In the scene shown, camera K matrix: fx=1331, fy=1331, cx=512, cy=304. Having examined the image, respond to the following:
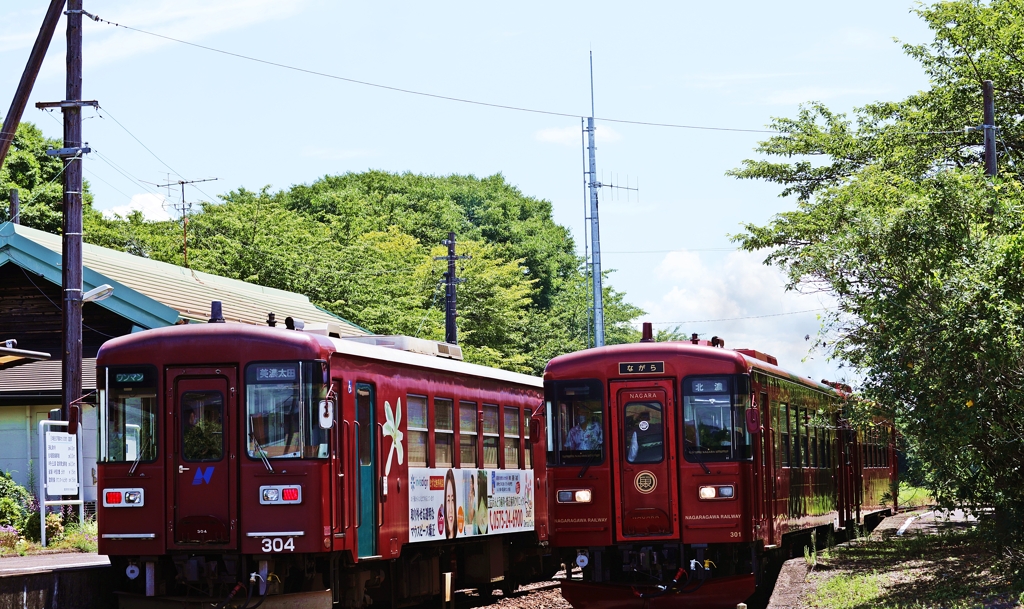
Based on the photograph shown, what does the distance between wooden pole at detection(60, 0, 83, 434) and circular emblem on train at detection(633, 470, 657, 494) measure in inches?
379

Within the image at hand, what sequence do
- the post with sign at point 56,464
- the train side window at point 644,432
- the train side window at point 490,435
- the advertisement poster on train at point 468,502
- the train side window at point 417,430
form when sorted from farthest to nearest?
the post with sign at point 56,464, the train side window at point 490,435, the advertisement poster on train at point 468,502, the train side window at point 417,430, the train side window at point 644,432

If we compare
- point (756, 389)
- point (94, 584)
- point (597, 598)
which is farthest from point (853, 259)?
point (94, 584)

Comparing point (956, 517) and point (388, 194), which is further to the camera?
point (388, 194)

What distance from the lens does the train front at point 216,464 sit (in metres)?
12.2

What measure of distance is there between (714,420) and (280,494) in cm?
455

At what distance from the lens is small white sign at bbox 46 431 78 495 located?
1892cm

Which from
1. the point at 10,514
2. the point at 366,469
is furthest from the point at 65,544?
the point at 366,469

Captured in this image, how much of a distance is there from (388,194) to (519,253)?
27.3ft

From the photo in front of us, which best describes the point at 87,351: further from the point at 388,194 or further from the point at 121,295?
the point at 388,194

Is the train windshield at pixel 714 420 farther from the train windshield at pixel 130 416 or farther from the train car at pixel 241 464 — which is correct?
the train windshield at pixel 130 416

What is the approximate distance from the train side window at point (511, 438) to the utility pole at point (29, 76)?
7.27 m

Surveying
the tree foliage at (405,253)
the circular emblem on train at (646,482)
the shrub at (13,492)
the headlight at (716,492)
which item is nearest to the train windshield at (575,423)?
the circular emblem on train at (646,482)

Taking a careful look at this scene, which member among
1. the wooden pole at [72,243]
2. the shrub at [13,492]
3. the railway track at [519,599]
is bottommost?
the railway track at [519,599]

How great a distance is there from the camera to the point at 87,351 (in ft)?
82.5
